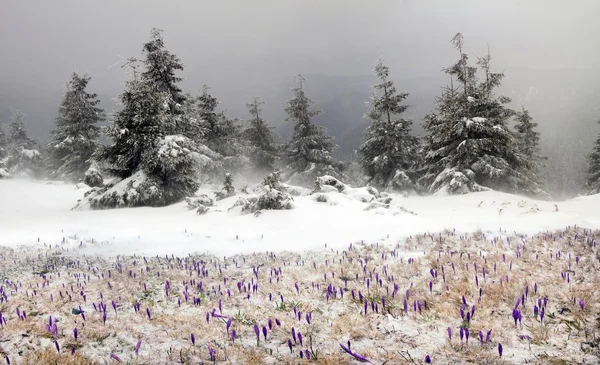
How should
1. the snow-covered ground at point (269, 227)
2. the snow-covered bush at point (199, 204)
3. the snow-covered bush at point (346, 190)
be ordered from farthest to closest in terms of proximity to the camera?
the snow-covered bush at point (346, 190), the snow-covered bush at point (199, 204), the snow-covered ground at point (269, 227)

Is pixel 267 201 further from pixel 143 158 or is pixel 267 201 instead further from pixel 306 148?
pixel 306 148

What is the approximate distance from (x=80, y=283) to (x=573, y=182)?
16518 cm

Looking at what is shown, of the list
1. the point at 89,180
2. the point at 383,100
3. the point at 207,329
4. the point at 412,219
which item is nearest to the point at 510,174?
the point at 383,100

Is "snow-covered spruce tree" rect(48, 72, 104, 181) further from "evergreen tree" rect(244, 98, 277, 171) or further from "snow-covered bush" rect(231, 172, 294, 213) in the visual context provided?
"snow-covered bush" rect(231, 172, 294, 213)

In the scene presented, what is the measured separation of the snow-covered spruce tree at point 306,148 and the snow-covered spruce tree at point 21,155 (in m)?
36.3

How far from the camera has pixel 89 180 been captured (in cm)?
1897

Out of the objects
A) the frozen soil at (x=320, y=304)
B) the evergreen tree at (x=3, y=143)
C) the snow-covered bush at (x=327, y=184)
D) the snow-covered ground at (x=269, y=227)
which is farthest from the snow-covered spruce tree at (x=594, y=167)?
the evergreen tree at (x=3, y=143)

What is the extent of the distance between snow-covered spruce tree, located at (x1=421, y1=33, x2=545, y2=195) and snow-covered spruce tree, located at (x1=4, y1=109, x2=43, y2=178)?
50.4 metres

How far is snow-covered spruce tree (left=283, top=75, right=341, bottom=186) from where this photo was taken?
32.2 metres

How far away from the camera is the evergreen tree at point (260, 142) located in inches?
1500

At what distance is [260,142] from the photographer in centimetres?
3894

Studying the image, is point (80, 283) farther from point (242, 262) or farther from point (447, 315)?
point (447, 315)

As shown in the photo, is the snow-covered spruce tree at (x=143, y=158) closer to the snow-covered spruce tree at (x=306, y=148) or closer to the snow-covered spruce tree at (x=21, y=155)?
the snow-covered spruce tree at (x=306, y=148)

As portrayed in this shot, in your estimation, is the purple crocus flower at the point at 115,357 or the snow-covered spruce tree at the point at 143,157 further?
the snow-covered spruce tree at the point at 143,157
